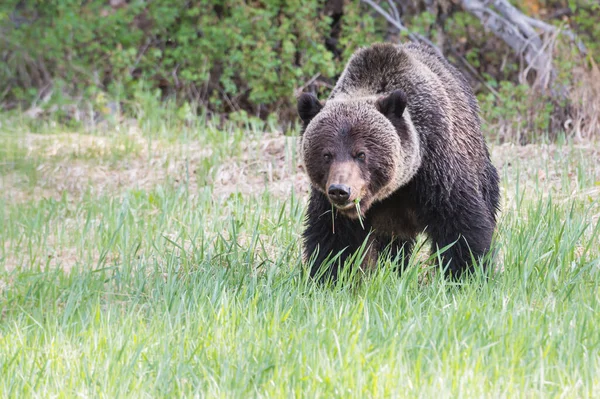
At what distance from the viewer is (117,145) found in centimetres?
951

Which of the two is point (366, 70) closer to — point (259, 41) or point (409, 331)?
point (409, 331)

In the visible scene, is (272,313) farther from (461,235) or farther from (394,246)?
(394,246)

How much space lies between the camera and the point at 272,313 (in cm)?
439

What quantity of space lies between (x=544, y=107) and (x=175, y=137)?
413cm

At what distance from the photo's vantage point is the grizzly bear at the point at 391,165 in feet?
16.2

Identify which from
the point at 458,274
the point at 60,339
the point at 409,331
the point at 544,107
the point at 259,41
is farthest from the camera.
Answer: the point at 259,41

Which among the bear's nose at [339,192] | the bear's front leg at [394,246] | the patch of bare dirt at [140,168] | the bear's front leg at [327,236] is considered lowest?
the patch of bare dirt at [140,168]

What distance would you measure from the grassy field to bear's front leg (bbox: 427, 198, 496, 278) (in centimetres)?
14

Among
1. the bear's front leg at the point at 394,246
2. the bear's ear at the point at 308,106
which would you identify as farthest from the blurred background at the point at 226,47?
the bear's ear at the point at 308,106

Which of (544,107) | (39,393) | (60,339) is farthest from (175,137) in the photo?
(39,393)

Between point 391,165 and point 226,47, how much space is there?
8.04 metres

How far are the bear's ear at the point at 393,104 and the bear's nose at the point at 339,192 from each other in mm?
604

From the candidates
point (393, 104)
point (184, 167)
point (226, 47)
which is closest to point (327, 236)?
point (393, 104)

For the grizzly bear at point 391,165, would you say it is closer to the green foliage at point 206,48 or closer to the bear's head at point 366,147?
the bear's head at point 366,147
